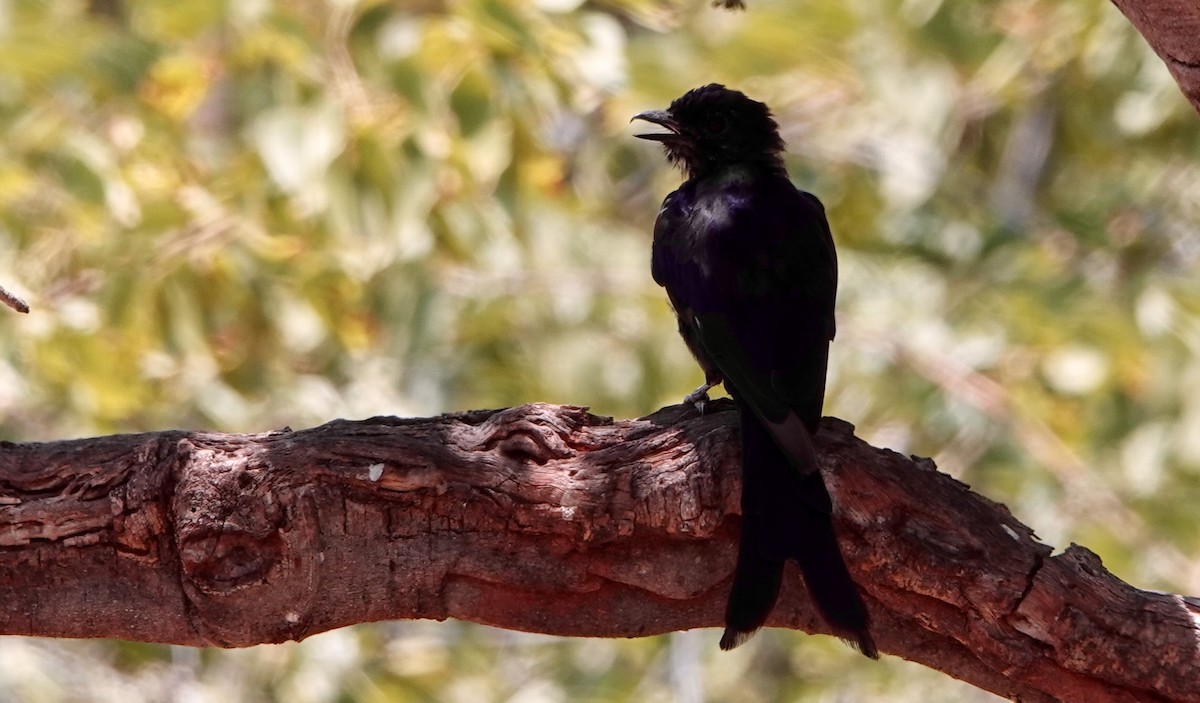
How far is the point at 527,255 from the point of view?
6008mm

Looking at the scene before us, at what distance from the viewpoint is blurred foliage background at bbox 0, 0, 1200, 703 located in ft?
16.9

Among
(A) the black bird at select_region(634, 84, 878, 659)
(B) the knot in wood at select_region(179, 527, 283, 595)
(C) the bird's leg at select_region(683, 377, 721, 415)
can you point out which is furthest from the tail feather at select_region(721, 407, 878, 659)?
(B) the knot in wood at select_region(179, 527, 283, 595)

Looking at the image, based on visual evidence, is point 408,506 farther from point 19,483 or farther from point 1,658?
point 1,658

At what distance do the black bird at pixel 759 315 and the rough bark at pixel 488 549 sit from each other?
0.10 metres

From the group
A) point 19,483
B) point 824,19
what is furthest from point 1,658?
point 824,19

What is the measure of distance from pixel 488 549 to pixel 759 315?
3.53ft

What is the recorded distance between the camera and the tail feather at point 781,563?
9.88 feet

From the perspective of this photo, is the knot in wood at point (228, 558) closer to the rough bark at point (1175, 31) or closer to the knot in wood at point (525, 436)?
the knot in wood at point (525, 436)

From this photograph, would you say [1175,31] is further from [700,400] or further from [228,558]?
[228,558]

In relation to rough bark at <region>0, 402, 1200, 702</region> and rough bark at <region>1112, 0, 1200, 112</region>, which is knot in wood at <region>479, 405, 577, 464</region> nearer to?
rough bark at <region>0, 402, 1200, 702</region>

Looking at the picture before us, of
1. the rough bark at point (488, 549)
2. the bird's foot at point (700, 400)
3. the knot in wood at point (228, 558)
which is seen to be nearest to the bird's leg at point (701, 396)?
the bird's foot at point (700, 400)

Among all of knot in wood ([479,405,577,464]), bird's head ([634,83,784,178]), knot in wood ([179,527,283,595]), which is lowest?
knot in wood ([179,527,283,595])

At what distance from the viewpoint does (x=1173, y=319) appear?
556cm

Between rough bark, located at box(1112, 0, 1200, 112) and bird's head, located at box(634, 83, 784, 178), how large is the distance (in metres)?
1.65
